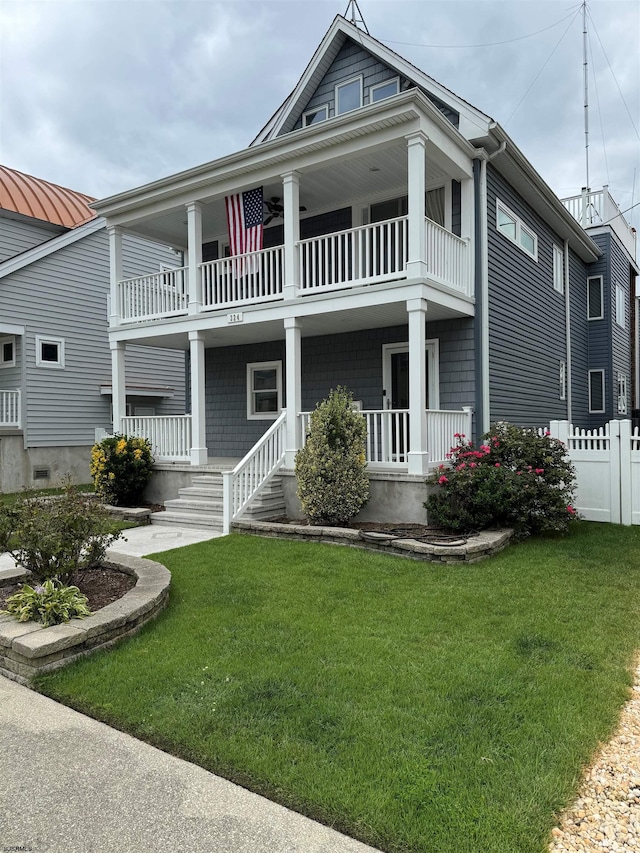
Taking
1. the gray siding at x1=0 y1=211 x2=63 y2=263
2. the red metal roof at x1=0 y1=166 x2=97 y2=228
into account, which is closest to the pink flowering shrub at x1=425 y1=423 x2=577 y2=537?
the red metal roof at x1=0 y1=166 x2=97 y2=228

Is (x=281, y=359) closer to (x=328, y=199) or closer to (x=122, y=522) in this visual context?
(x=328, y=199)

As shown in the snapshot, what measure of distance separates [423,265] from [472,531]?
156 inches

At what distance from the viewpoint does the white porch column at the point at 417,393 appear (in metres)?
8.63

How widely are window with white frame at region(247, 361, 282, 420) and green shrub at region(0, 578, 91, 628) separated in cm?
890

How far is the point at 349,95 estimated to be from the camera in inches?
471

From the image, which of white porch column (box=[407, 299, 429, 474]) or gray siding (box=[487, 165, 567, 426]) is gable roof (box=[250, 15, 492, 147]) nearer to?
gray siding (box=[487, 165, 567, 426])

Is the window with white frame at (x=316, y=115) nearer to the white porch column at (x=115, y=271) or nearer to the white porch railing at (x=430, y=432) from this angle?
the white porch column at (x=115, y=271)

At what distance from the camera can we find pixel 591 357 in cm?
1747

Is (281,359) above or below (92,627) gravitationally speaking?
above

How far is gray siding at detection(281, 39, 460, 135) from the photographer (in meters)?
11.5

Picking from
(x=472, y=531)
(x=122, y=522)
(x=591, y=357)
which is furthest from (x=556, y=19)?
(x=122, y=522)

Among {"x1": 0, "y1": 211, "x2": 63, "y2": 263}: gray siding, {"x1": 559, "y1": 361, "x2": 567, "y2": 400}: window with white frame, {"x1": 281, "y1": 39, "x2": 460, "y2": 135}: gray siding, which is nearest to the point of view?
{"x1": 281, "y1": 39, "x2": 460, "y2": 135}: gray siding

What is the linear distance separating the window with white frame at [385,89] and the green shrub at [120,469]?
27.2 feet

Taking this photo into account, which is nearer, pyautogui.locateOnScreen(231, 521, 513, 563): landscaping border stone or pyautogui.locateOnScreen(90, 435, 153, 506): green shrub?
pyautogui.locateOnScreen(231, 521, 513, 563): landscaping border stone
